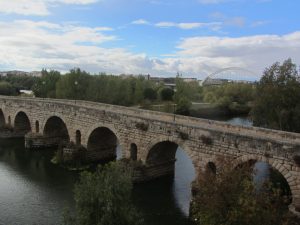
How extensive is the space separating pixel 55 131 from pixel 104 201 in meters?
24.3

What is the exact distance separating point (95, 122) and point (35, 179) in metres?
5.66

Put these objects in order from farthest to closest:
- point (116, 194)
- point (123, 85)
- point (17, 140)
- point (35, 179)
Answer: point (123, 85) → point (17, 140) → point (35, 179) → point (116, 194)

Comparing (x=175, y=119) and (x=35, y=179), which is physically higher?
(x=175, y=119)

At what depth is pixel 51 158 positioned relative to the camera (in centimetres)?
3047

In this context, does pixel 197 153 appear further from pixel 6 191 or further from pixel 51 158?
pixel 51 158

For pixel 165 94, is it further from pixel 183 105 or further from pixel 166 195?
pixel 166 195

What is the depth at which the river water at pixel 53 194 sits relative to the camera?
1875 centimetres

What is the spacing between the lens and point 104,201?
11539mm

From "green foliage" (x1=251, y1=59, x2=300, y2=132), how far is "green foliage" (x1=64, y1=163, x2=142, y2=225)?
54.0 ft

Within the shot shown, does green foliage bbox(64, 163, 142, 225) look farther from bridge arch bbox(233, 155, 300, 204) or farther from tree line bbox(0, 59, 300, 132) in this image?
tree line bbox(0, 59, 300, 132)

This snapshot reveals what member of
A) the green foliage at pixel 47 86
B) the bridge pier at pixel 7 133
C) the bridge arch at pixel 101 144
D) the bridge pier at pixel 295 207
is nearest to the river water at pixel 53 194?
the bridge arch at pixel 101 144

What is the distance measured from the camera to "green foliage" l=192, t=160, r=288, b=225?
35.9 ft

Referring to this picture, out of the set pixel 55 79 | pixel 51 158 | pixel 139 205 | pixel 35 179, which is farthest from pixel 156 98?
pixel 139 205

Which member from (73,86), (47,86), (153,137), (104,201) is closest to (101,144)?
(153,137)
